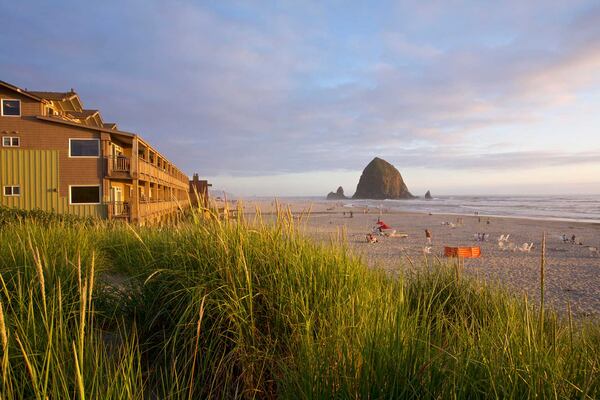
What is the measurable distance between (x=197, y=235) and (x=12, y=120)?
22.3 meters

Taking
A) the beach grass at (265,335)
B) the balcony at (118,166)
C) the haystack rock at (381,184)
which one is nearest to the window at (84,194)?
the balcony at (118,166)

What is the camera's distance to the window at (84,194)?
2072 centimetres

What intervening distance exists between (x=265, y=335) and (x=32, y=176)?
2256 cm

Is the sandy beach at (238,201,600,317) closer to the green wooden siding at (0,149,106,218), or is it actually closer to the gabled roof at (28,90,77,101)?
the green wooden siding at (0,149,106,218)

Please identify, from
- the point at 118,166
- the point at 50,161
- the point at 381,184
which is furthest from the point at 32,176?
the point at 381,184

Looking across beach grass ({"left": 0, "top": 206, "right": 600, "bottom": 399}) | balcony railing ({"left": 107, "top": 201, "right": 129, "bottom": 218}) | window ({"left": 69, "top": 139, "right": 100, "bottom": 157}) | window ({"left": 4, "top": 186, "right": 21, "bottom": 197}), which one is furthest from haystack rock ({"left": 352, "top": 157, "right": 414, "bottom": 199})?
beach grass ({"left": 0, "top": 206, "right": 600, "bottom": 399})

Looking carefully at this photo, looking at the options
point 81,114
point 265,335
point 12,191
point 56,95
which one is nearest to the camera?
point 265,335

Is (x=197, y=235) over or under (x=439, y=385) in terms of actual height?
over

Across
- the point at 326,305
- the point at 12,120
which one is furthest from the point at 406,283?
the point at 12,120

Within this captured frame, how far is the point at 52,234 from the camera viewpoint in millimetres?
6074

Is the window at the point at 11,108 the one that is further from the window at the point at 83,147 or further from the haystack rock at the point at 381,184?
the haystack rock at the point at 381,184

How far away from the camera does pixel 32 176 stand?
813 inches

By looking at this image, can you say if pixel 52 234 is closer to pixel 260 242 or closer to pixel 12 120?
pixel 260 242

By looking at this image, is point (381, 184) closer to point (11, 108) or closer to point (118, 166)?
point (118, 166)
